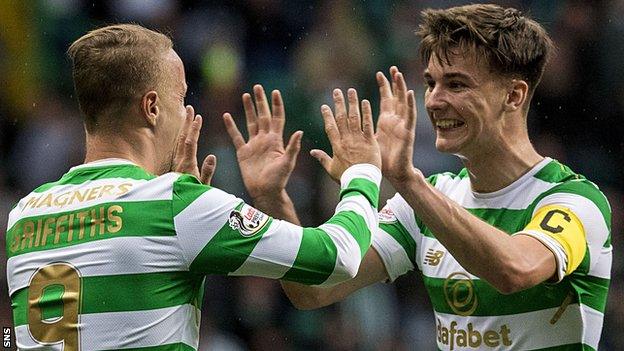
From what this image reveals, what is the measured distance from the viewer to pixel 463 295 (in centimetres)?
392

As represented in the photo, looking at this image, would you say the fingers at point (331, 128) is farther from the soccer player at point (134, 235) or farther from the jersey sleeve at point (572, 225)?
the jersey sleeve at point (572, 225)

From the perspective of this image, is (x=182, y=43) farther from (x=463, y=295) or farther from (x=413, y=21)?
(x=463, y=295)

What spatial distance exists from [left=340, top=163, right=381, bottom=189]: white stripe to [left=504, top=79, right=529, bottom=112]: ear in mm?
818

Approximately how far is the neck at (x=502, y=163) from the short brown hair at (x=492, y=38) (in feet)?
0.98

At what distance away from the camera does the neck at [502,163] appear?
400 centimetres

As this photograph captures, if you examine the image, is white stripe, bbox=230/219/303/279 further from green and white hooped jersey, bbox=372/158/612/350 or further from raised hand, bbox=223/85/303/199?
green and white hooped jersey, bbox=372/158/612/350

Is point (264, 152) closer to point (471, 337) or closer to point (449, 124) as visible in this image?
point (449, 124)

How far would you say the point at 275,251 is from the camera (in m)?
3.14

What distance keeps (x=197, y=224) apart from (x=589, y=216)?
58.7 inches

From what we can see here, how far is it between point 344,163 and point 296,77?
13.7ft

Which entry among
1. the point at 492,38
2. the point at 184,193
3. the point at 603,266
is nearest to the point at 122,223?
the point at 184,193

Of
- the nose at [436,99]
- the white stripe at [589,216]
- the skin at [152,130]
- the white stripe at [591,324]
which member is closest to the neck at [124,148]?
the skin at [152,130]

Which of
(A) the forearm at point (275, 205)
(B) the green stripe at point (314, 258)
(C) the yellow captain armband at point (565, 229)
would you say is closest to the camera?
(B) the green stripe at point (314, 258)

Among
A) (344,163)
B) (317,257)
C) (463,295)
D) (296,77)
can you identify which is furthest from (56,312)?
(296,77)
